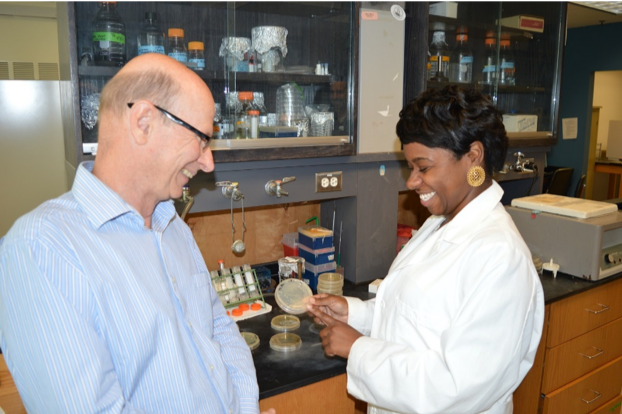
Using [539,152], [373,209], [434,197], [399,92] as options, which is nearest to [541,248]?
[539,152]

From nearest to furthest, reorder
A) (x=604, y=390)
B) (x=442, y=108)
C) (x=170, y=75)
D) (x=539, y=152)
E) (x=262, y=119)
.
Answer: (x=170, y=75) < (x=442, y=108) < (x=262, y=119) < (x=604, y=390) < (x=539, y=152)

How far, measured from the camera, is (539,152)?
2.71 m

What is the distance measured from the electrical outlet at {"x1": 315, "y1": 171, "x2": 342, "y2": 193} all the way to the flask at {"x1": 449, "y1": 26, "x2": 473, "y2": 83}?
3.10 ft

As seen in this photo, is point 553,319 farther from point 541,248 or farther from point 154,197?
point 154,197

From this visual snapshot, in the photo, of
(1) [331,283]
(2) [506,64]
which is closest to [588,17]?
(2) [506,64]

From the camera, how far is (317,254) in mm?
2104

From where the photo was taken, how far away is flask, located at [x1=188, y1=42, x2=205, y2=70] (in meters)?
1.75

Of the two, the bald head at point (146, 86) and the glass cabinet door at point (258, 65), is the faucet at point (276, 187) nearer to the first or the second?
the glass cabinet door at point (258, 65)

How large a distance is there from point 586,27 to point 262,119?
6606mm

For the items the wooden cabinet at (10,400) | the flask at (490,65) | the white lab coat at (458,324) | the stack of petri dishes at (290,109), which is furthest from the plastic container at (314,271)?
the flask at (490,65)

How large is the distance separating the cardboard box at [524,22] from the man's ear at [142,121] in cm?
226

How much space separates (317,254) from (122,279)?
4.04 ft

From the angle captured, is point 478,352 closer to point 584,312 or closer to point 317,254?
point 317,254

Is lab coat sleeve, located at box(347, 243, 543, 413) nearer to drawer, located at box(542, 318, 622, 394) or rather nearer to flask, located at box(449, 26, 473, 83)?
drawer, located at box(542, 318, 622, 394)
